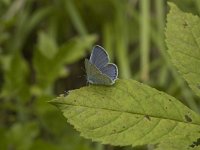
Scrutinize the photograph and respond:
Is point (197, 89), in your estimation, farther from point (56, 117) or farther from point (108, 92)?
point (56, 117)

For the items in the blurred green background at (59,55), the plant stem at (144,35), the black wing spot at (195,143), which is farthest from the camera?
the plant stem at (144,35)

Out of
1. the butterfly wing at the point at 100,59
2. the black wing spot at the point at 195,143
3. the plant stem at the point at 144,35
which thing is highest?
the plant stem at the point at 144,35

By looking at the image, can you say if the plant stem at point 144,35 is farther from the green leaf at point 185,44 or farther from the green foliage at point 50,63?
the green leaf at point 185,44

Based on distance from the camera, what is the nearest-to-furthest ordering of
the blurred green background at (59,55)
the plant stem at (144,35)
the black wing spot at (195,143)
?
the black wing spot at (195,143) < the blurred green background at (59,55) < the plant stem at (144,35)

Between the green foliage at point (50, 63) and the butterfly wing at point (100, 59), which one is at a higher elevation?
the green foliage at point (50, 63)

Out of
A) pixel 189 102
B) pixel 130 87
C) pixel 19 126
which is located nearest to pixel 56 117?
pixel 19 126

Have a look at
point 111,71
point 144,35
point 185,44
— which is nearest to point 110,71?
point 111,71

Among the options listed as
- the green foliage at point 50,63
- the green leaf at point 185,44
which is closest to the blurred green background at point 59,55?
the green foliage at point 50,63

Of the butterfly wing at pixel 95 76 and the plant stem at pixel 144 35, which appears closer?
the butterfly wing at pixel 95 76

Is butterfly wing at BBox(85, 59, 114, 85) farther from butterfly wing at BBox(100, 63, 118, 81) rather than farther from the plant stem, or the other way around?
the plant stem
